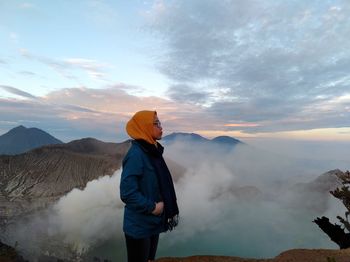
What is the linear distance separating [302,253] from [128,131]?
9.26 meters

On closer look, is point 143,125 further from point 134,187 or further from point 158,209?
point 158,209

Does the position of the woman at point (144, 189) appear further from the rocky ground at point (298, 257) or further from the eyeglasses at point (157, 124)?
the rocky ground at point (298, 257)

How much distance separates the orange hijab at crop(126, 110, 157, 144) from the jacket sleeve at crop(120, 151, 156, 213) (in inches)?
10.4

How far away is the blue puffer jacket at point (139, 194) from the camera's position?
179 inches

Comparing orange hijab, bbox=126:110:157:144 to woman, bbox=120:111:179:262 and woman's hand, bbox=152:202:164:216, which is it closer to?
woman, bbox=120:111:179:262

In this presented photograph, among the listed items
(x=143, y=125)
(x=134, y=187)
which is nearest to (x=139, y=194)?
(x=134, y=187)

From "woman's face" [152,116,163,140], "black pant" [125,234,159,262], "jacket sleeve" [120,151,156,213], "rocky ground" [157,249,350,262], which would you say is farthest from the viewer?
"rocky ground" [157,249,350,262]

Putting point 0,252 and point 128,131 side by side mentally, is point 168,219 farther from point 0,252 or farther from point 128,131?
point 0,252

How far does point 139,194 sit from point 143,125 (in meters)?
0.86

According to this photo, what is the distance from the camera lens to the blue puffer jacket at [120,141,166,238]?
14.9 ft

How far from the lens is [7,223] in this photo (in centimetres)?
19888

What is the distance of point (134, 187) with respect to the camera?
4.54 metres

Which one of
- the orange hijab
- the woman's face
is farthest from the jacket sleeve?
the woman's face

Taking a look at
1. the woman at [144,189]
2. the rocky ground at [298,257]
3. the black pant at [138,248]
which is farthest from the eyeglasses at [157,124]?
the rocky ground at [298,257]
